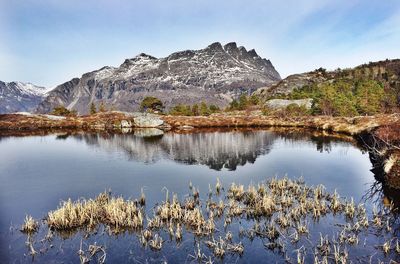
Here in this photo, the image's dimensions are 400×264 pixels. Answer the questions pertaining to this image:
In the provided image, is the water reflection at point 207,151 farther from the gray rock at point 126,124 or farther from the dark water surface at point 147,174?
the gray rock at point 126,124

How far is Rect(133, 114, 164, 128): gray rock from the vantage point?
4983 inches

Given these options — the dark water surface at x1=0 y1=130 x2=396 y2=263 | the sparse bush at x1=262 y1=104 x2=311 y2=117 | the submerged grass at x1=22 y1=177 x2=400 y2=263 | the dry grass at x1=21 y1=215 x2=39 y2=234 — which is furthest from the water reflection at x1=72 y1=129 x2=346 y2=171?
the sparse bush at x1=262 y1=104 x2=311 y2=117

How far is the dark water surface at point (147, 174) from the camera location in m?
20.6

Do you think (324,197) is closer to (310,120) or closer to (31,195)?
(31,195)

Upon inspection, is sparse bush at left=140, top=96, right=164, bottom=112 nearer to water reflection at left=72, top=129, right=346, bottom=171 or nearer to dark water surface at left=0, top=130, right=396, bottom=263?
dark water surface at left=0, top=130, right=396, bottom=263

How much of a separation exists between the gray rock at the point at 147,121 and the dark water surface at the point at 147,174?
51790 mm

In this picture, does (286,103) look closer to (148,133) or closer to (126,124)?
(126,124)

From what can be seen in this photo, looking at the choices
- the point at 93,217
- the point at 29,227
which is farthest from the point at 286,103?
the point at 29,227

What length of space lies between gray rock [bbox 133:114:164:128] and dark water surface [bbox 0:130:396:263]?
51.8 meters

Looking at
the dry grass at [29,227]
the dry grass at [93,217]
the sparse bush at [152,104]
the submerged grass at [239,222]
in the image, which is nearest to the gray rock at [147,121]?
the sparse bush at [152,104]

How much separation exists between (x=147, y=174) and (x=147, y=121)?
87.9 metres

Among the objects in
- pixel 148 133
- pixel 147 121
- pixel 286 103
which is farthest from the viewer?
pixel 286 103

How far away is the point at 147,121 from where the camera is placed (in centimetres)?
12875

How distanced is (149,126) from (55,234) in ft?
344
